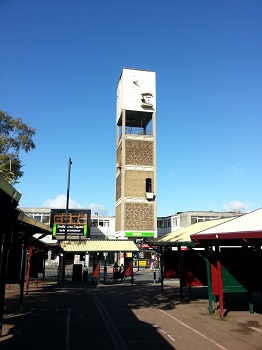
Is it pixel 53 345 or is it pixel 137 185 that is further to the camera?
pixel 137 185


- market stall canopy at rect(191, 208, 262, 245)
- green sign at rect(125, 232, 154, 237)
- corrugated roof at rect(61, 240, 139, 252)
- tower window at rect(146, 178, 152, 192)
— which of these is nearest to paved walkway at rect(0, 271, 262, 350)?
market stall canopy at rect(191, 208, 262, 245)

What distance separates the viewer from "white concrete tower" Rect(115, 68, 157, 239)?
51.6 meters

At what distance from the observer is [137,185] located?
2074 inches

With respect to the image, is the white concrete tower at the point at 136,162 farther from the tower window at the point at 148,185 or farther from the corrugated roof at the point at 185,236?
the corrugated roof at the point at 185,236

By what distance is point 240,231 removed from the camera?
10414 millimetres

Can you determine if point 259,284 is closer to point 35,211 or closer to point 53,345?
point 53,345

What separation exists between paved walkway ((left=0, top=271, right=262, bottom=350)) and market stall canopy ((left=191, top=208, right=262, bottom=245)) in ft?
9.53

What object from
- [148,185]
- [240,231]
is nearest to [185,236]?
[240,231]

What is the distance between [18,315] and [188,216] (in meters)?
56.2

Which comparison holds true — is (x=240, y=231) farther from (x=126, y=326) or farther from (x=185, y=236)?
(x=185, y=236)

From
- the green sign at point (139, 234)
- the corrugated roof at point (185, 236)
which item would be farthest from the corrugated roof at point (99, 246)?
the green sign at point (139, 234)

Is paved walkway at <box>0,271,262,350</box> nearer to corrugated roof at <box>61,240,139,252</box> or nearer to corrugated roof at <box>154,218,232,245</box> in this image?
Result: corrugated roof at <box>154,218,232,245</box>

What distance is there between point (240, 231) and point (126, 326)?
493 centimetres

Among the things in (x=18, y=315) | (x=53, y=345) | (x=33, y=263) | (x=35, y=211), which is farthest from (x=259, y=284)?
Result: (x=35, y=211)
